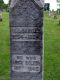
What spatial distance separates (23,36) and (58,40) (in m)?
13.1

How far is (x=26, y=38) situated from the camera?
476 inches

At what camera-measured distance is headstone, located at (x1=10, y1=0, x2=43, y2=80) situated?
1195 cm

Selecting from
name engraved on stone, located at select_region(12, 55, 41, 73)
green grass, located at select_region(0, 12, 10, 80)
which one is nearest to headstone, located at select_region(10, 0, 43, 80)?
name engraved on stone, located at select_region(12, 55, 41, 73)

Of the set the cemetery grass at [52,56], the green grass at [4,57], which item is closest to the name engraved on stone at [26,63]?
the cemetery grass at [52,56]

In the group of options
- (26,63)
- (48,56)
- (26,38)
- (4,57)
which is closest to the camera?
(26,38)

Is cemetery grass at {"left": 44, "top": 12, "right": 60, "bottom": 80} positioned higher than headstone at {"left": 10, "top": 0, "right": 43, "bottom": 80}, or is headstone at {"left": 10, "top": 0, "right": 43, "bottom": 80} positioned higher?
headstone at {"left": 10, "top": 0, "right": 43, "bottom": 80}

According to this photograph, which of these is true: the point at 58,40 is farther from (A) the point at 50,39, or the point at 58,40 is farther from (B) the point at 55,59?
(B) the point at 55,59

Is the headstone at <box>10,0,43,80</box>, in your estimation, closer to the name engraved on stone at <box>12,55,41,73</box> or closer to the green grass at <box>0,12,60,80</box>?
the name engraved on stone at <box>12,55,41,73</box>

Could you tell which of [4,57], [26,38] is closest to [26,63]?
[26,38]

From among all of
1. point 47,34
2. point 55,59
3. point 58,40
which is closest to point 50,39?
point 58,40

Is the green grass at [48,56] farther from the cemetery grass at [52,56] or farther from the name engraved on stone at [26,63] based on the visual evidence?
the name engraved on stone at [26,63]

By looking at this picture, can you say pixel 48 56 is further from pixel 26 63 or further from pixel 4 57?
pixel 26 63

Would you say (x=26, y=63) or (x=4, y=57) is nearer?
(x=26, y=63)

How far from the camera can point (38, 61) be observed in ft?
40.4
